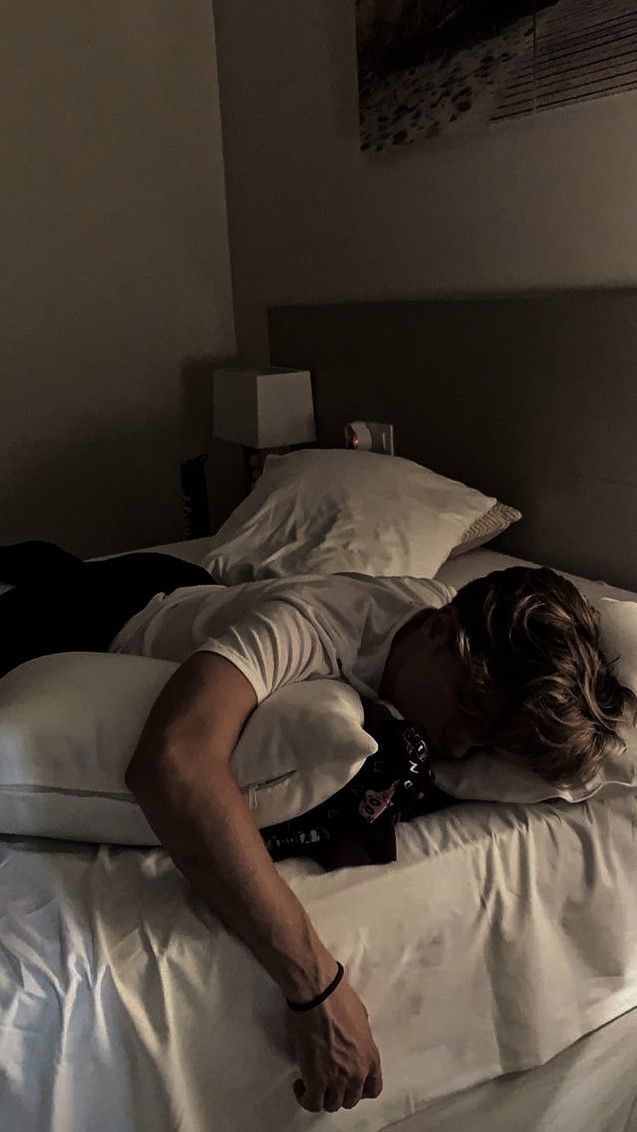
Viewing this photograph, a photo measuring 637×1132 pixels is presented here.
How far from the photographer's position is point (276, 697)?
43.1 inches

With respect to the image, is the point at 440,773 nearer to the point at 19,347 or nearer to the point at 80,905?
the point at 80,905

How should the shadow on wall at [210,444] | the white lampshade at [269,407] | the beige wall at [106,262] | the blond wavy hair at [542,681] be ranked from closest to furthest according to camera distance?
the blond wavy hair at [542,681] → the white lampshade at [269,407] → the beige wall at [106,262] → the shadow on wall at [210,444]

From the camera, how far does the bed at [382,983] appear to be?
96cm

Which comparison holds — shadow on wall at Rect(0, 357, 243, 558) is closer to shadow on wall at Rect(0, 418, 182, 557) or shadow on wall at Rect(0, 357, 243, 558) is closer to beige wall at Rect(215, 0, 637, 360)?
shadow on wall at Rect(0, 418, 182, 557)

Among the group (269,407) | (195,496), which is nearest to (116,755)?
(269,407)

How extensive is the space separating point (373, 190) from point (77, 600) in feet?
5.12

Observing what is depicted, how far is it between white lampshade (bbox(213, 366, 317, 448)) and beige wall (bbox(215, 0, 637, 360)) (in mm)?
294

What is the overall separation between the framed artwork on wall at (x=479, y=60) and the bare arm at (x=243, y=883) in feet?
5.01

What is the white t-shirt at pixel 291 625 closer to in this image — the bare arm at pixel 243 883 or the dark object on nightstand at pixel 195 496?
the bare arm at pixel 243 883

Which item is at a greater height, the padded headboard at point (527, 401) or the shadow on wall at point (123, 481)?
the padded headboard at point (527, 401)

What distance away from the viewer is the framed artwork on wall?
181 centimetres

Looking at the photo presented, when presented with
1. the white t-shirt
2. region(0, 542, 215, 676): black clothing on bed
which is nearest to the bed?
the white t-shirt

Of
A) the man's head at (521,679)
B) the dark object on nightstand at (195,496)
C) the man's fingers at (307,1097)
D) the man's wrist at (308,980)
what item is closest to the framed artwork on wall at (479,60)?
the dark object on nightstand at (195,496)

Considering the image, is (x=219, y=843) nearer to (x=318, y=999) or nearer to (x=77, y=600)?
(x=318, y=999)
